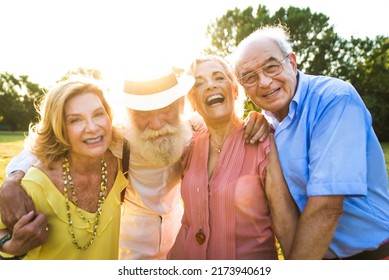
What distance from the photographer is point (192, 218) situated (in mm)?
2889

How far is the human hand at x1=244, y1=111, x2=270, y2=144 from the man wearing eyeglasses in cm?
12

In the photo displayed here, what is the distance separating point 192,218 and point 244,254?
1.51ft

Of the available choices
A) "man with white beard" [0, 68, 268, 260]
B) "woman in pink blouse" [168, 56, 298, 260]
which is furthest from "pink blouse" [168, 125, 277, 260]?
"man with white beard" [0, 68, 268, 260]

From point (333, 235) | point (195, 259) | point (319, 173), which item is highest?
point (319, 173)

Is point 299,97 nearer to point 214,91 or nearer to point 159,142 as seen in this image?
point 214,91

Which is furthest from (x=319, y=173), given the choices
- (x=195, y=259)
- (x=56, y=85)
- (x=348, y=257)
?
(x=56, y=85)

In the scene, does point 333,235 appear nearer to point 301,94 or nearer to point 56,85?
point 301,94

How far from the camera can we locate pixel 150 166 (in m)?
3.34

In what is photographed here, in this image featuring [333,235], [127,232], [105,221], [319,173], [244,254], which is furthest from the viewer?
[127,232]

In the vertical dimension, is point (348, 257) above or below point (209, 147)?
below

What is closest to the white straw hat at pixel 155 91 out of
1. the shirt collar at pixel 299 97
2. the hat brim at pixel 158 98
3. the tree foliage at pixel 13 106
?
the hat brim at pixel 158 98

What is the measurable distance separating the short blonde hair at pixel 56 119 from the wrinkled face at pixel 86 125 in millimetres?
42

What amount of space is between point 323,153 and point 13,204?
2.05m

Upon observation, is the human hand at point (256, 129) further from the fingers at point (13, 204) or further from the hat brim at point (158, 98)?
the fingers at point (13, 204)
